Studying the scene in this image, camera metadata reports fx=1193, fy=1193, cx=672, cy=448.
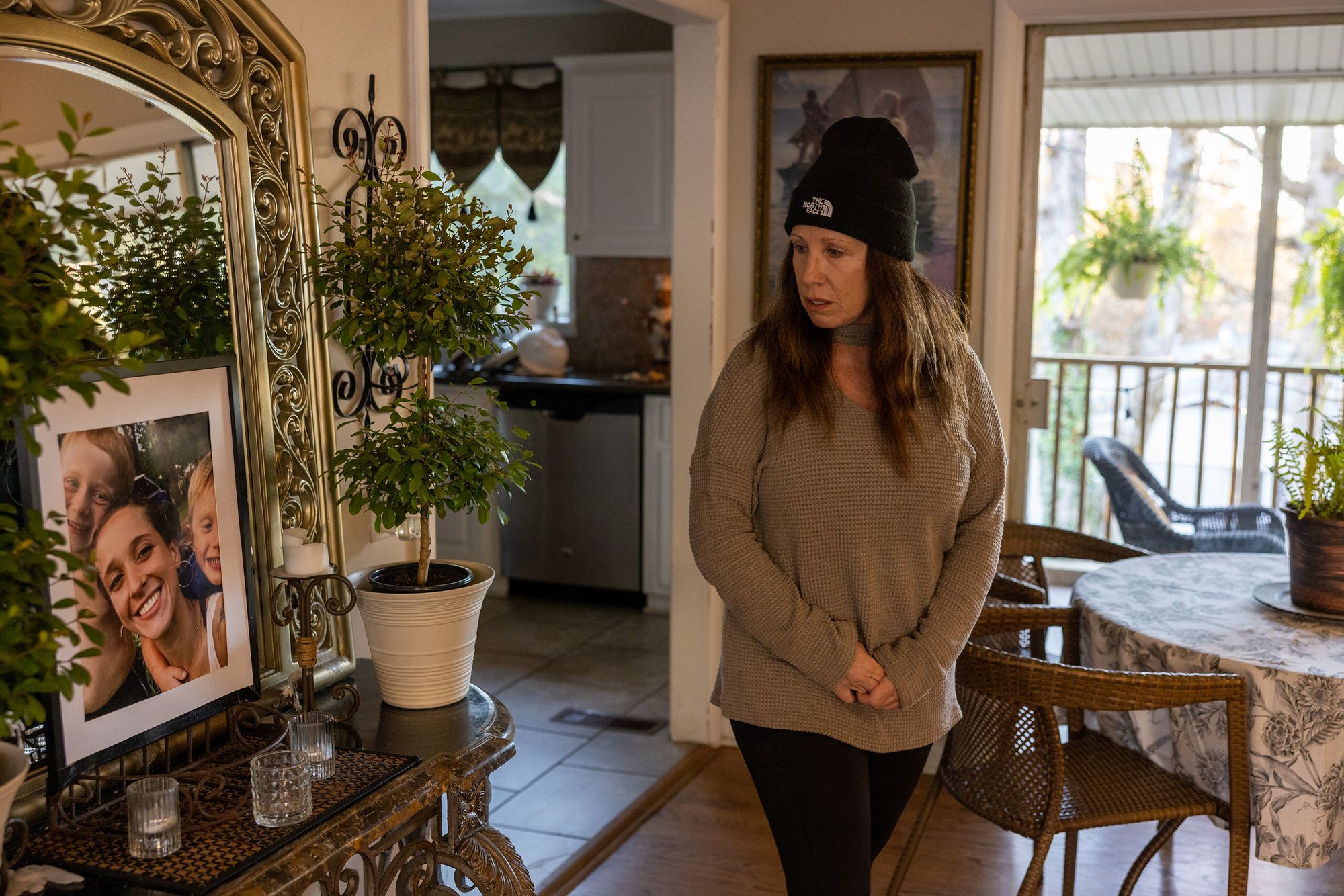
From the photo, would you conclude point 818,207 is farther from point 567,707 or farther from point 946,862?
point 567,707

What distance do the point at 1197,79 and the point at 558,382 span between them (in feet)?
10.6

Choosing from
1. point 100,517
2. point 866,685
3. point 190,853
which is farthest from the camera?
point 866,685

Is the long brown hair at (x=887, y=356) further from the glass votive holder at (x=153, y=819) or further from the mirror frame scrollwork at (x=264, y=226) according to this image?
the glass votive holder at (x=153, y=819)

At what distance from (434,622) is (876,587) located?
0.69 meters

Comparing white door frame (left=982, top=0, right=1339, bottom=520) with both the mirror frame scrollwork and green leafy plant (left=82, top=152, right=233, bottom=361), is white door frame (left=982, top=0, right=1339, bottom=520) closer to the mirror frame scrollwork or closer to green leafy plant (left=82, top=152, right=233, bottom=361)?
the mirror frame scrollwork

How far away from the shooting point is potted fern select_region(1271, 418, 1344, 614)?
2.52 metres

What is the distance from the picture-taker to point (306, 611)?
177 cm

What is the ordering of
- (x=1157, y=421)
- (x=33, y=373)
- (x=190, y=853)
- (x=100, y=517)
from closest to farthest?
1. (x=33, y=373)
2. (x=190, y=853)
3. (x=100, y=517)
4. (x=1157, y=421)

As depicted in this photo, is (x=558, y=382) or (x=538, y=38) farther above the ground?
(x=538, y=38)

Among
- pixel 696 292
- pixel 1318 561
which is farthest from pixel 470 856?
pixel 696 292

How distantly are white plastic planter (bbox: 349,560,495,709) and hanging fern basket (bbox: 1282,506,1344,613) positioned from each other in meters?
1.80

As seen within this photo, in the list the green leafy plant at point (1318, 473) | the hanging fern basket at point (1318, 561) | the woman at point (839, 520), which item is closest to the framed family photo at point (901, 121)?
the green leafy plant at point (1318, 473)

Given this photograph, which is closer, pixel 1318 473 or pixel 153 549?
pixel 153 549

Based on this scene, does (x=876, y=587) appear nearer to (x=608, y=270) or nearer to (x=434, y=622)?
(x=434, y=622)
